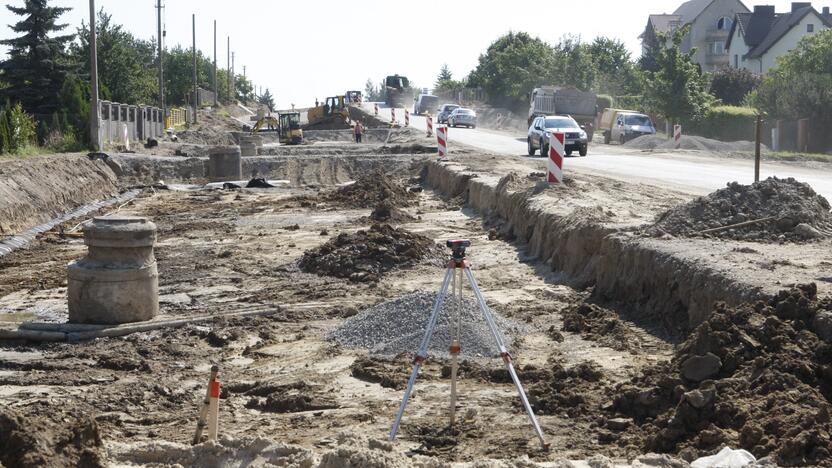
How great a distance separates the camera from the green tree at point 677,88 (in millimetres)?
49750

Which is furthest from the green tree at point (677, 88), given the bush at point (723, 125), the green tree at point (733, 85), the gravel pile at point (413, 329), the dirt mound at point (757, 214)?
the gravel pile at point (413, 329)

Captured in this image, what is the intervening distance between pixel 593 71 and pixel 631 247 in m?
66.2

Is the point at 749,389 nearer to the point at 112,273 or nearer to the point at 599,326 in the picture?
the point at 599,326

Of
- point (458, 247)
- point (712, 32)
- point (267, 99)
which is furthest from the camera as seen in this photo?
point (267, 99)

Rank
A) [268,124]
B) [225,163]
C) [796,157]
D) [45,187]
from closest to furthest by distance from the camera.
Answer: [45,187]
[225,163]
[796,157]
[268,124]

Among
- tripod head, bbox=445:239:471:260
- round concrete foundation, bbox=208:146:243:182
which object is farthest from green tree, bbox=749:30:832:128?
tripod head, bbox=445:239:471:260

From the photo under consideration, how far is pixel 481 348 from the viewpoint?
9375mm

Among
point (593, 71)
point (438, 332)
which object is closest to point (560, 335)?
point (438, 332)

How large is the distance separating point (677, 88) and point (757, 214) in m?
39.4

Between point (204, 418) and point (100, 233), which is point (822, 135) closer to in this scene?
point (100, 233)

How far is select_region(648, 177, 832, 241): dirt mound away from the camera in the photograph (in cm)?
1235

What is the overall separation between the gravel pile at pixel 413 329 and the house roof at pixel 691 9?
99.7m

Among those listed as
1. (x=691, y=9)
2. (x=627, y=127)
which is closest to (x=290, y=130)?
(x=627, y=127)

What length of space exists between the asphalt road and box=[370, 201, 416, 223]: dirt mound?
5897 millimetres
